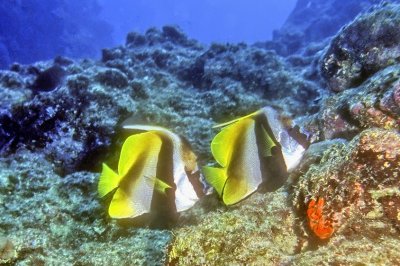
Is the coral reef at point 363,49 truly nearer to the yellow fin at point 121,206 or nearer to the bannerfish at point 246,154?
the bannerfish at point 246,154

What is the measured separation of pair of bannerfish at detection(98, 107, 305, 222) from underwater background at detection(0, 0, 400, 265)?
15 cm

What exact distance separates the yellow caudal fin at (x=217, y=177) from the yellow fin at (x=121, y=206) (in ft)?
1.81

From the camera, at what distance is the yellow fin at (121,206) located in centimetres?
221

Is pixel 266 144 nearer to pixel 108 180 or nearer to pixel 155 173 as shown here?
pixel 155 173

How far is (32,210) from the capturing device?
3.28 m

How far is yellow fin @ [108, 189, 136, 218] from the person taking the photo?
2.21m

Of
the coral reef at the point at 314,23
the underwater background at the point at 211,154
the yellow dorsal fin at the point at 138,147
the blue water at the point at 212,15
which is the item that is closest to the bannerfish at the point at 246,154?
the underwater background at the point at 211,154

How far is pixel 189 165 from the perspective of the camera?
2.19 meters

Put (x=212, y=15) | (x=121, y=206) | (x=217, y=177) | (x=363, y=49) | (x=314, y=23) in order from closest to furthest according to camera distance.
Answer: (x=217, y=177), (x=121, y=206), (x=363, y=49), (x=314, y=23), (x=212, y=15)

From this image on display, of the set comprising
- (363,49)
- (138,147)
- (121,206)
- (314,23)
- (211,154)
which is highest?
(314,23)

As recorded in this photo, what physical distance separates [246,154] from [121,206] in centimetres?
88

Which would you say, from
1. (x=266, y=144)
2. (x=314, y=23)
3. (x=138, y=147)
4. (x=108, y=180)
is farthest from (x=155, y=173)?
(x=314, y=23)

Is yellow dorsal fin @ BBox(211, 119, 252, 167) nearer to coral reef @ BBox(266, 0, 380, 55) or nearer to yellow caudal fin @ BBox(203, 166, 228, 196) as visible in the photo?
yellow caudal fin @ BBox(203, 166, 228, 196)

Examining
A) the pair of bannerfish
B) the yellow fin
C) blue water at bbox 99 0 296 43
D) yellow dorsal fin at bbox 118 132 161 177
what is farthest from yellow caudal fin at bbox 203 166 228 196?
blue water at bbox 99 0 296 43
